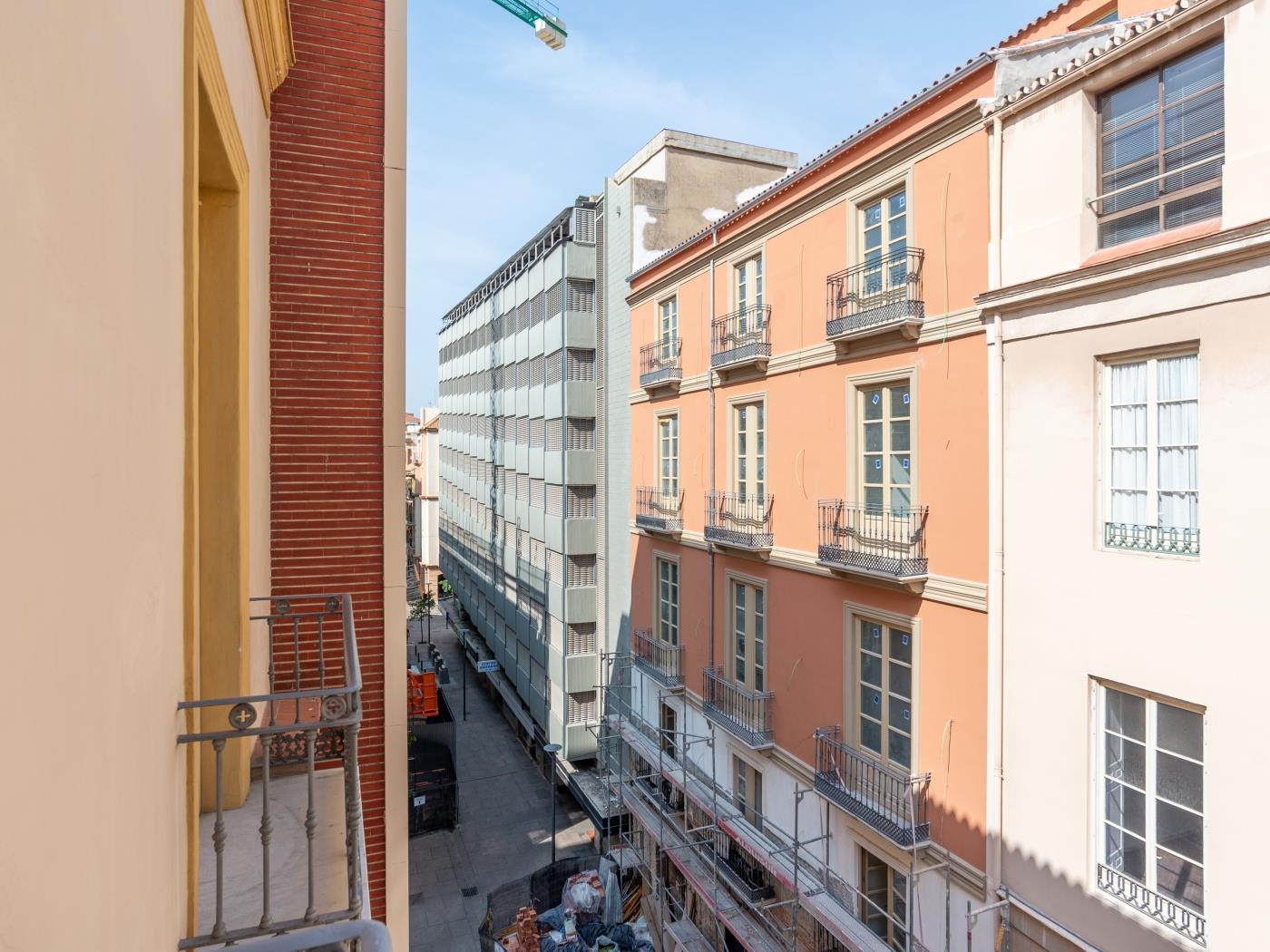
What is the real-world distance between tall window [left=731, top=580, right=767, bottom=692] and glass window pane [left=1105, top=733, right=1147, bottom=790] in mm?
6634

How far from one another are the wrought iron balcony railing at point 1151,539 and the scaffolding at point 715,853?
4.85m

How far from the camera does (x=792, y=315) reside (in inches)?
535

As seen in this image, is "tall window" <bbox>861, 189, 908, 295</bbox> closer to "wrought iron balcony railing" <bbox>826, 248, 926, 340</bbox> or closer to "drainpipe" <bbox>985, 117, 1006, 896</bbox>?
"wrought iron balcony railing" <bbox>826, 248, 926, 340</bbox>

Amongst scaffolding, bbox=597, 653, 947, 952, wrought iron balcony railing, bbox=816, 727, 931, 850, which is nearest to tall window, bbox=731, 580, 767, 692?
scaffolding, bbox=597, 653, 947, 952

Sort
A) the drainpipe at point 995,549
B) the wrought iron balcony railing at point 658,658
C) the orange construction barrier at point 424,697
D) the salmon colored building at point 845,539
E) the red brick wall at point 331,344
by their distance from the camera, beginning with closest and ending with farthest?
the red brick wall at point 331,344 < the drainpipe at point 995,549 < the salmon colored building at point 845,539 < the wrought iron balcony railing at point 658,658 < the orange construction barrier at point 424,697

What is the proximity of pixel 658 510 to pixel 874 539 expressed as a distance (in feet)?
26.7

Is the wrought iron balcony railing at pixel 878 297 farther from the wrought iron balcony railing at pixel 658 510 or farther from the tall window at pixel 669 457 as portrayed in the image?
the wrought iron balcony railing at pixel 658 510

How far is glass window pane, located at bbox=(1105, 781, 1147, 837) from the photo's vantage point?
7949mm

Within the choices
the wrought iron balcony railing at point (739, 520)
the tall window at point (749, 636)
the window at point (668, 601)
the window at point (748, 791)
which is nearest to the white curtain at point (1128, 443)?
the wrought iron balcony railing at point (739, 520)

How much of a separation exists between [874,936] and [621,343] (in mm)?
15897

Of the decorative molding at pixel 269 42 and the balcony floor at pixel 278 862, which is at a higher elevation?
the decorative molding at pixel 269 42

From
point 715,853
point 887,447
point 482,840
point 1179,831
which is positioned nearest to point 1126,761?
point 1179,831

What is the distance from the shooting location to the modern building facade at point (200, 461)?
155 cm

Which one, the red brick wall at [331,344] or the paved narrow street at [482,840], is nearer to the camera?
the red brick wall at [331,344]
